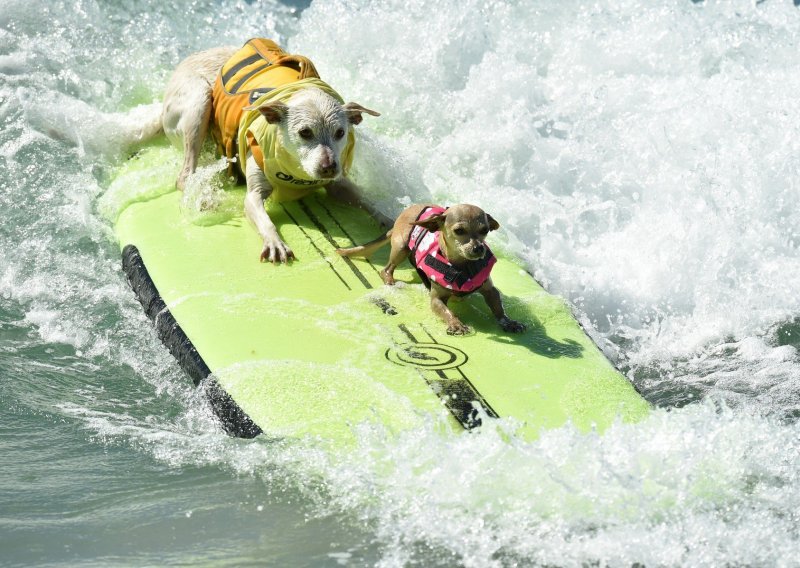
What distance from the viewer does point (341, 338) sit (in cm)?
525

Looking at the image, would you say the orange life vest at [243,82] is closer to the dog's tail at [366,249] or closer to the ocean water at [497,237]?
the ocean water at [497,237]

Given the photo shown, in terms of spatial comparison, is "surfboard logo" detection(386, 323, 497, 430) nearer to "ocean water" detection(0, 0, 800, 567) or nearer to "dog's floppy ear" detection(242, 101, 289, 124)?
"ocean water" detection(0, 0, 800, 567)

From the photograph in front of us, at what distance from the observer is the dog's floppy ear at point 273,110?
6.09 m

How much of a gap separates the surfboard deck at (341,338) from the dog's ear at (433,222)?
0.50 meters

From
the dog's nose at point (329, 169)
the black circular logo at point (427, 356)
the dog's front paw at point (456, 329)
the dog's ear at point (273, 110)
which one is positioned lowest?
the black circular logo at point (427, 356)

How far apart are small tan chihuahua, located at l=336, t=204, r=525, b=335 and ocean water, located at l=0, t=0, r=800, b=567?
3.38 feet

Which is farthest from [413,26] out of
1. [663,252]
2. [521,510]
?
[521,510]

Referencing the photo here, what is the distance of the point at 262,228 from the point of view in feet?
20.9

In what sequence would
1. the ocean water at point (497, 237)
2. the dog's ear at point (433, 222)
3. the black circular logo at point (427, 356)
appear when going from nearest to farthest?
the ocean water at point (497, 237) < the black circular logo at point (427, 356) < the dog's ear at point (433, 222)

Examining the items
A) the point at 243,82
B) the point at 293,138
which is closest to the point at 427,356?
the point at 293,138

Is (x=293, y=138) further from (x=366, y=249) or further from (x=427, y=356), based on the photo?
(x=427, y=356)

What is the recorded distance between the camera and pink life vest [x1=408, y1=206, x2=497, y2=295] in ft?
17.4

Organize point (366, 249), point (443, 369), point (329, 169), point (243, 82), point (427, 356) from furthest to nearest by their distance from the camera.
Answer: point (243, 82)
point (366, 249)
point (329, 169)
point (427, 356)
point (443, 369)

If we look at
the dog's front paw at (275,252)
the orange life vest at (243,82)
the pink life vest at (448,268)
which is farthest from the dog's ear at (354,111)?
the pink life vest at (448,268)
